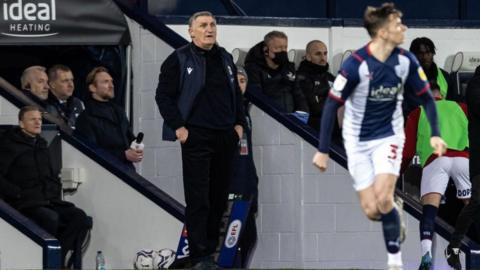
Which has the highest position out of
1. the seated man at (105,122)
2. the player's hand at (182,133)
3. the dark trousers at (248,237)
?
the player's hand at (182,133)

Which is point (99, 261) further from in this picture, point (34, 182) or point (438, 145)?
point (438, 145)

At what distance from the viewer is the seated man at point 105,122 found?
58.0ft

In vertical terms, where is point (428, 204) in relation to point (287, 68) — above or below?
below

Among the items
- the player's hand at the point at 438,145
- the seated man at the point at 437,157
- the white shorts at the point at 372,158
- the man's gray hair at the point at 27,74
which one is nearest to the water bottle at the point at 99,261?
the man's gray hair at the point at 27,74


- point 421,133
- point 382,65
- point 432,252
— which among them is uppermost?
point 382,65

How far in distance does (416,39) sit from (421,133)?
1.31 m

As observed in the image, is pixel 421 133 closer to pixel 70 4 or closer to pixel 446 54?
pixel 446 54

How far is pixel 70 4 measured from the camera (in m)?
18.6

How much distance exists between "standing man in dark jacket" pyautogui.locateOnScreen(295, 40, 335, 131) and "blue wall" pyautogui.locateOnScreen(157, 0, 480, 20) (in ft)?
4.80

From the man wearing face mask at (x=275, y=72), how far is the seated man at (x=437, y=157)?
117cm

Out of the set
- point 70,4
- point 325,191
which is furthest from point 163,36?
point 325,191

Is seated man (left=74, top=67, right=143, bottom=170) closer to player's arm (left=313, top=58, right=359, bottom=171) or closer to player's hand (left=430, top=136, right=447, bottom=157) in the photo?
player's arm (left=313, top=58, right=359, bottom=171)

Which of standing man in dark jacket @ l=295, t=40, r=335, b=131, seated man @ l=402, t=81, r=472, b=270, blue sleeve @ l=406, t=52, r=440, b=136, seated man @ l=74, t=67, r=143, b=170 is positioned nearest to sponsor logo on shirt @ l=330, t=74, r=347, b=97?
blue sleeve @ l=406, t=52, r=440, b=136

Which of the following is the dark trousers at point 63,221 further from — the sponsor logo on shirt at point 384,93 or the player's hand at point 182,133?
the sponsor logo on shirt at point 384,93
